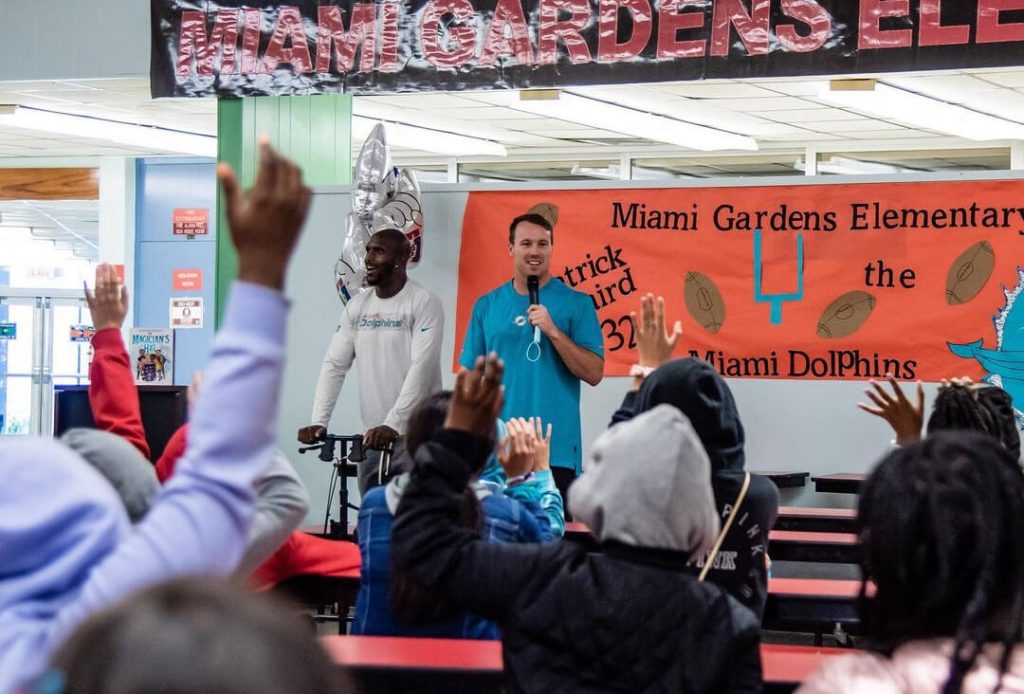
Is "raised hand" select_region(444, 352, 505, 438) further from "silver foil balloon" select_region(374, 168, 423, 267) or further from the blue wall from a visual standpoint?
the blue wall

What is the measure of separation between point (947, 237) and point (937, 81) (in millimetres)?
3677

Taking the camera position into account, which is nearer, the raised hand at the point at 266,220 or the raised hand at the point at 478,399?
the raised hand at the point at 266,220

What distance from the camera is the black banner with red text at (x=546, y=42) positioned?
6363 millimetres

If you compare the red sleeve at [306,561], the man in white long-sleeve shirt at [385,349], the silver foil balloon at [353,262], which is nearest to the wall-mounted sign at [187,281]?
the silver foil balloon at [353,262]

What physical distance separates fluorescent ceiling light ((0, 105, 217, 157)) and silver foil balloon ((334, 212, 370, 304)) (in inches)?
210

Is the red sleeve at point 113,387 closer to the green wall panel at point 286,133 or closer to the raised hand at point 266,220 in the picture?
the raised hand at point 266,220

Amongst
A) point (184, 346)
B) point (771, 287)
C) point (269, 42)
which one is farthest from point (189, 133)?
point (771, 287)

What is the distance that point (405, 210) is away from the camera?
7051 millimetres

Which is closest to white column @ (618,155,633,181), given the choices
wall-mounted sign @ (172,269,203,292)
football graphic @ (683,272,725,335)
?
wall-mounted sign @ (172,269,203,292)

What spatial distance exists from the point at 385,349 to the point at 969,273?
9.42 ft

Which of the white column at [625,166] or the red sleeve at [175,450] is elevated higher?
the white column at [625,166]

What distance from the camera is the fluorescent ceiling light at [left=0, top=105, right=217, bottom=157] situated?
11633 millimetres

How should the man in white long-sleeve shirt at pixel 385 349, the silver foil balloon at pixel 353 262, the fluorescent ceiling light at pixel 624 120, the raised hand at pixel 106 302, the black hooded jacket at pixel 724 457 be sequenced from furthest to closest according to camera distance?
1. the fluorescent ceiling light at pixel 624 120
2. the silver foil balloon at pixel 353 262
3. the man in white long-sleeve shirt at pixel 385 349
4. the black hooded jacket at pixel 724 457
5. the raised hand at pixel 106 302

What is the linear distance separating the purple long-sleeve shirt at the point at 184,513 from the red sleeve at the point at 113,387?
0.85m
